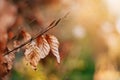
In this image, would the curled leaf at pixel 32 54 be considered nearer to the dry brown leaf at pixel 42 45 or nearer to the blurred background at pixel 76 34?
the dry brown leaf at pixel 42 45

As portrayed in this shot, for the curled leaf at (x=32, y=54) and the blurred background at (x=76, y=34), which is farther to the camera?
the blurred background at (x=76, y=34)

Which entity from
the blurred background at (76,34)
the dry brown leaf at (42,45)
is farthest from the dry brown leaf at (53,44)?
the blurred background at (76,34)

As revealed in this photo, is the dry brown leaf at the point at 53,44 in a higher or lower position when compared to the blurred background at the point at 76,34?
higher

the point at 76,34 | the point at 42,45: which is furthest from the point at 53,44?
the point at 76,34

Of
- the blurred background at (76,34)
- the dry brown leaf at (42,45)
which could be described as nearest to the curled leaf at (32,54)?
the dry brown leaf at (42,45)

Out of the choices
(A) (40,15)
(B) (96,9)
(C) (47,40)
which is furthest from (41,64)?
(C) (47,40)

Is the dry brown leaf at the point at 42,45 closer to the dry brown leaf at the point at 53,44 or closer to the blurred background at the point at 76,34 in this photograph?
the dry brown leaf at the point at 53,44

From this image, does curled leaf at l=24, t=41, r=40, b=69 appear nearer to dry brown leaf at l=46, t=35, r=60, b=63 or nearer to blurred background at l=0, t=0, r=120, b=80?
dry brown leaf at l=46, t=35, r=60, b=63

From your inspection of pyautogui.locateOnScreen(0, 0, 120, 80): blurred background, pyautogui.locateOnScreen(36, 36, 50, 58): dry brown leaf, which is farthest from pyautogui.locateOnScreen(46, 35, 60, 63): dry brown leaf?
pyautogui.locateOnScreen(0, 0, 120, 80): blurred background

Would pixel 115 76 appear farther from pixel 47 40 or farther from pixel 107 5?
pixel 47 40
